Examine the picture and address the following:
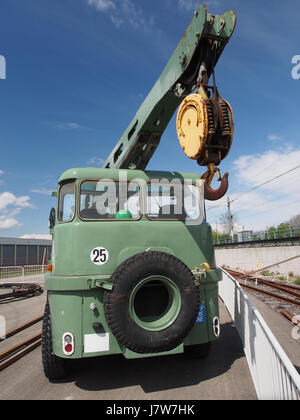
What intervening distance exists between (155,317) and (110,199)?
1.90m

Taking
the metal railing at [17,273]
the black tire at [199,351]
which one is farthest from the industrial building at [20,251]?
the black tire at [199,351]

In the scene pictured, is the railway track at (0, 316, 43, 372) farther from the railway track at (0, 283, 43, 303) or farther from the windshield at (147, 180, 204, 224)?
the railway track at (0, 283, 43, 303)

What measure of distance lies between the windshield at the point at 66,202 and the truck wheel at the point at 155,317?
1.23 meters

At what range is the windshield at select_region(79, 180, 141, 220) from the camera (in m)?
4.40

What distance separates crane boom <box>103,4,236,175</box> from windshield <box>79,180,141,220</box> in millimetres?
1345

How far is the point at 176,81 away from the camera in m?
4.43

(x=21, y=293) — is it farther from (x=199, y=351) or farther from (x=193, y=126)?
(x=193, y=126)

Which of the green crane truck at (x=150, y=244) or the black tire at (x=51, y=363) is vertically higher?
the green crane truck at (x=150, y=244)

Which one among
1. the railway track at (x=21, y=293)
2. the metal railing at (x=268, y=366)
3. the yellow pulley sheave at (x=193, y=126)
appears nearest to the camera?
the metal railing at (x=268, y=366)

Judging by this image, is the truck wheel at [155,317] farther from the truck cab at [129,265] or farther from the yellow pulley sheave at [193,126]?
the yellow pulley sheave at [193,126]

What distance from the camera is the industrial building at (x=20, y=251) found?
35.0 meters

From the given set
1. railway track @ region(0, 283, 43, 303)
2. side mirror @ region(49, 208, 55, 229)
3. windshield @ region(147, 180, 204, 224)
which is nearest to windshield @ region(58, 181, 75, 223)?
side mirror @ region(49, 208, 55, 229)
